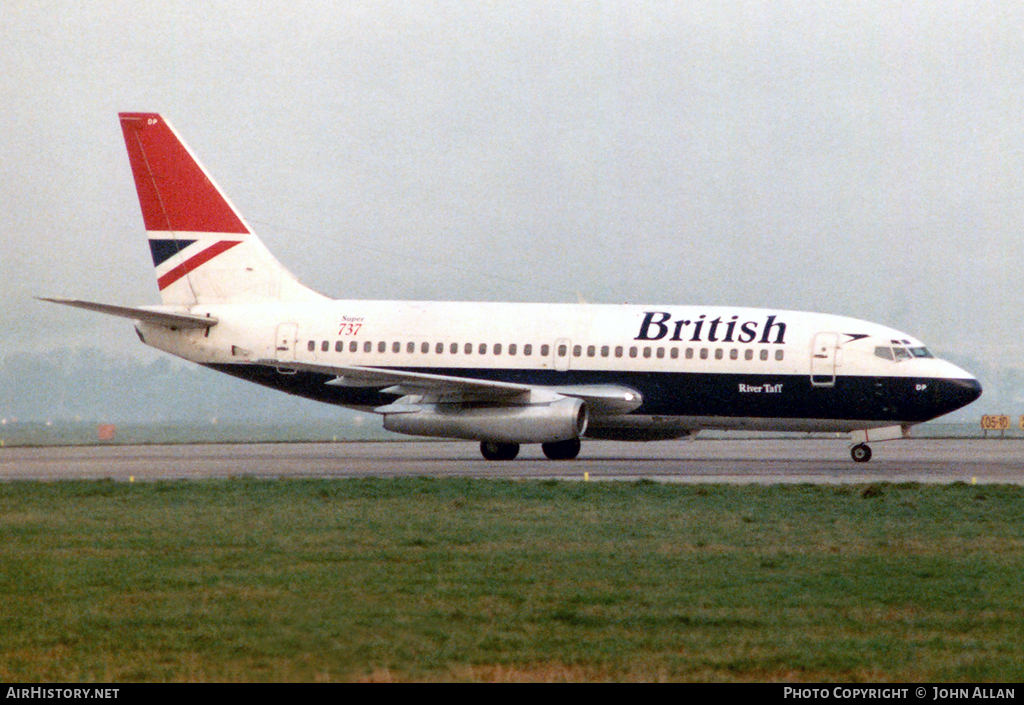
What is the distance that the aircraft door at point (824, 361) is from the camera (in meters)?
30.7

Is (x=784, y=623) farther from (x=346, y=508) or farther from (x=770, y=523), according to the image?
(x=346, y=508)

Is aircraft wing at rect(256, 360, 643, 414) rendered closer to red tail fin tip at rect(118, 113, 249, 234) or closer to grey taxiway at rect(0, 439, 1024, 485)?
grey taxiway at rect(0, 439, 1024, 485)

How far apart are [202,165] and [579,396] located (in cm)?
1377

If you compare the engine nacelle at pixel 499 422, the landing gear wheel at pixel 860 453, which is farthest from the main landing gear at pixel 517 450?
the landing gear wheel at pixel 860 453

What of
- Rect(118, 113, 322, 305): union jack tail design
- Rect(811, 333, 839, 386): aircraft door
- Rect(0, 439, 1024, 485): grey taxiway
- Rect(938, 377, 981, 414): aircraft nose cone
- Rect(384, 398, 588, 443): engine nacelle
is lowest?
Rect(0, 439, 1024, 485): grey taxiway

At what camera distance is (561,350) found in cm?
3278

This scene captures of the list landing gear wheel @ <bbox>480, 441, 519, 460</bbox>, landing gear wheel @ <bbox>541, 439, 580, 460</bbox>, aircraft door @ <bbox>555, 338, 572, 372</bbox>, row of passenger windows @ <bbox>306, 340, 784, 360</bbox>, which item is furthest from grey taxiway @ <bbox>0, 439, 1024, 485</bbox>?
row of passenger windows @ <bbox>306, 340, 784, 360</bbox>

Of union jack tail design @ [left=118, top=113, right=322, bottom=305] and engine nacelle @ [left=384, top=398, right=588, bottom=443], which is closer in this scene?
engine nacelle @ [left=384, top=398, right=588, bottom=443]

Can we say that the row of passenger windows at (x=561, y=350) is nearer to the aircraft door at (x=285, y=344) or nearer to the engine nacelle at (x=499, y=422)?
the aircraft door at (x=285, y=344)

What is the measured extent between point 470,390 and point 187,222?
1172 cm

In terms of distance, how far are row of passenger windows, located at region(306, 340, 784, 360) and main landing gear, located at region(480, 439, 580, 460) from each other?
227 centimetres

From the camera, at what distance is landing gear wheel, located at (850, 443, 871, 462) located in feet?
102

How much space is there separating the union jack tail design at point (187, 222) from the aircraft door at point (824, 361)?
15.1 meters
